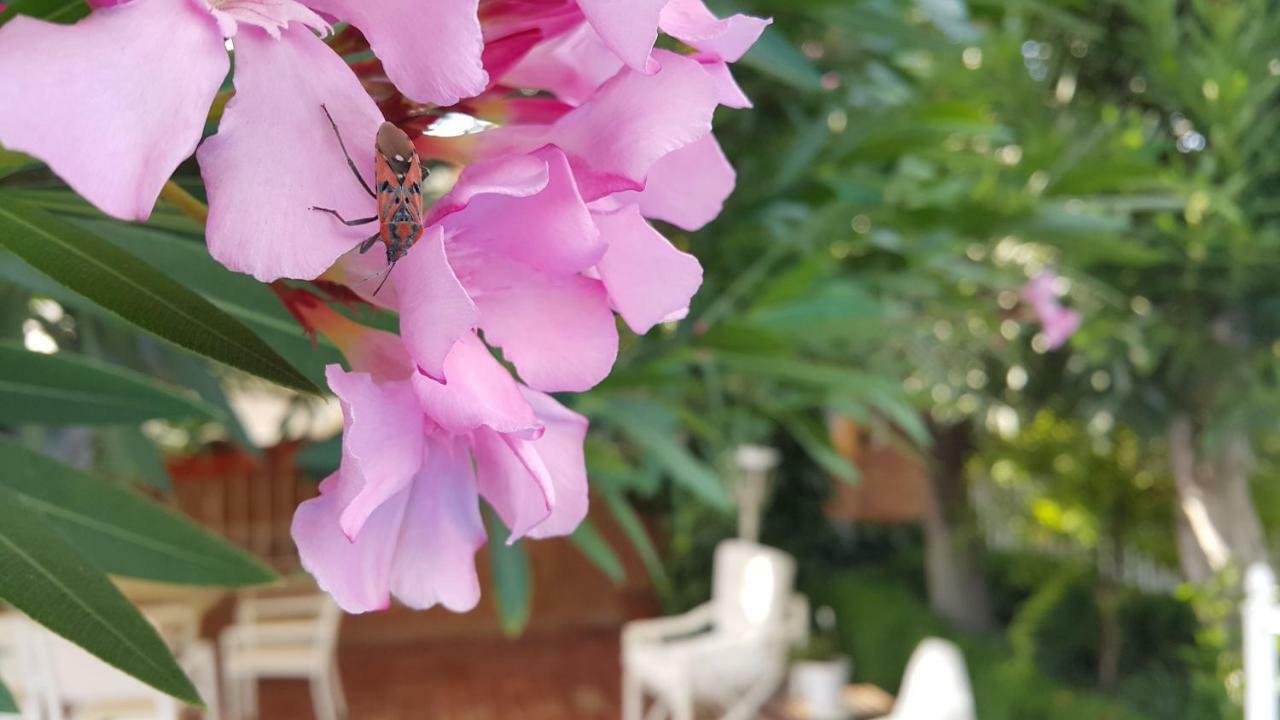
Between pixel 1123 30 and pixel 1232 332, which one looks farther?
pixel 1232 332

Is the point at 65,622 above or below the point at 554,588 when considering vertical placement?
above

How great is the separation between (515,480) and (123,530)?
0.18 meters

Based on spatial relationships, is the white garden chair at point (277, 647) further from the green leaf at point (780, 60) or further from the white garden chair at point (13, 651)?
the green leaf at point (780, 60)

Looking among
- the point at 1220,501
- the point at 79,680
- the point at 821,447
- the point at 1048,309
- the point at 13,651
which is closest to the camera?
the point at 821,447

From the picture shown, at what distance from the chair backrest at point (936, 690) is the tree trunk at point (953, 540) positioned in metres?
2.12

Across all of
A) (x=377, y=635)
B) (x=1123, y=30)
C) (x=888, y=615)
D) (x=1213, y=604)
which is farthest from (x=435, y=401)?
(x=377, y=635)

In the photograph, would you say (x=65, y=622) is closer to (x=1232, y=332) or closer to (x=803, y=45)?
(x=803, y=45)

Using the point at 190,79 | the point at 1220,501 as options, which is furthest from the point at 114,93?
the point at 1220,501

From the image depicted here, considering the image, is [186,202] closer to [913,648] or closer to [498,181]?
[498,181]

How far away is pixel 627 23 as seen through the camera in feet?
0.46

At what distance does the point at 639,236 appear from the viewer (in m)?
0.17

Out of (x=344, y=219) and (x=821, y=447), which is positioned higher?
(x=344, y=219)

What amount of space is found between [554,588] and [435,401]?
6.40 meters

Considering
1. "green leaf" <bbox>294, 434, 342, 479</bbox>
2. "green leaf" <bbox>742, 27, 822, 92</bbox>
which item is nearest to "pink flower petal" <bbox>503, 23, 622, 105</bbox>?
"green leaf" <bbox>742, 27, 822, 92</bbox>
